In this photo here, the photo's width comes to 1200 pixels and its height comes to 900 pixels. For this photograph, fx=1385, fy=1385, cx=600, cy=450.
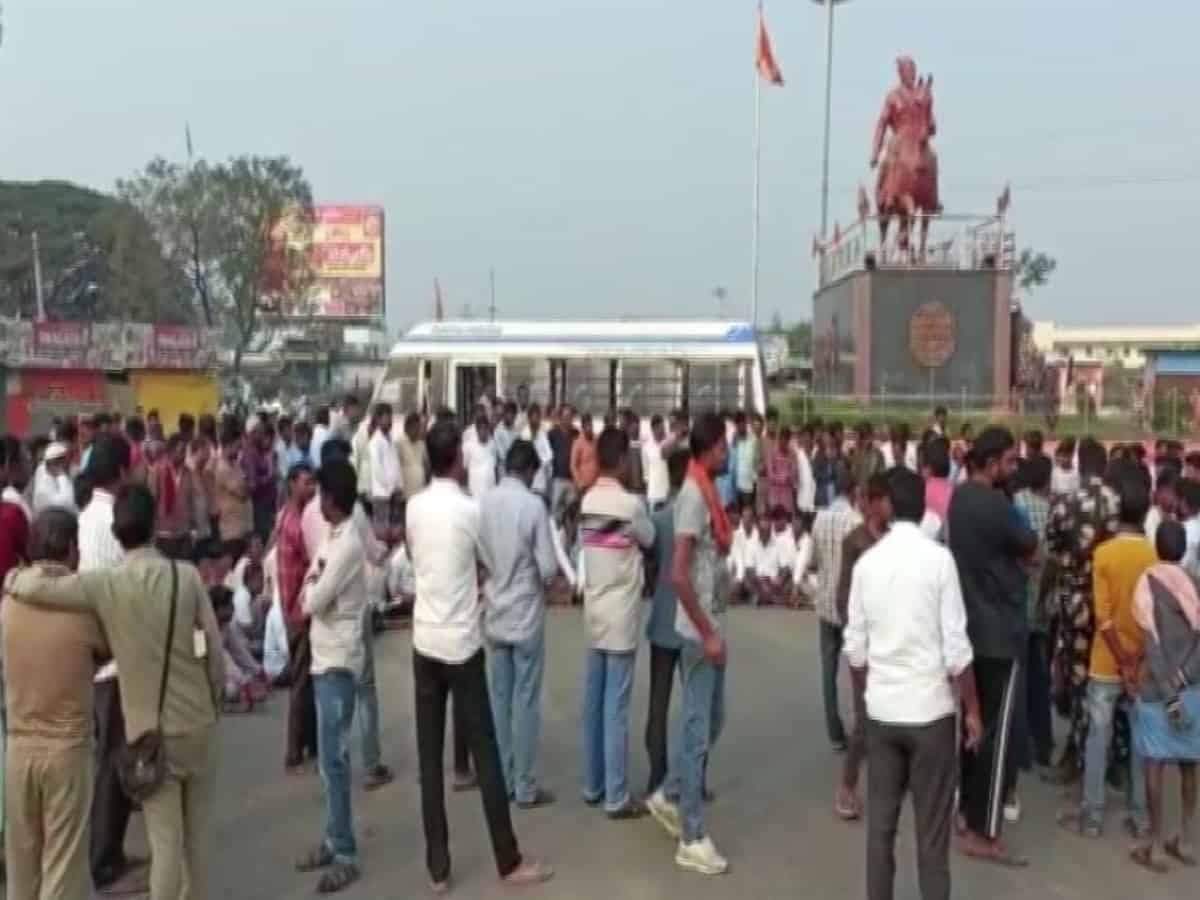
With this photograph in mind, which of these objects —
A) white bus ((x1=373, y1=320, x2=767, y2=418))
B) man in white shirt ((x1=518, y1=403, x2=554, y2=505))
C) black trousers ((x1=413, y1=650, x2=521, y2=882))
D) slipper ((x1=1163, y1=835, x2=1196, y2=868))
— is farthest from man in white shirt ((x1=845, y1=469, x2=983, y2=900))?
white bus ((x1=373, y1=320, x2=767, y2=418))

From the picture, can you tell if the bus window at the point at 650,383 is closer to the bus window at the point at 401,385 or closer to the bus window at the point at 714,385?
the bus window at the point at 714,385

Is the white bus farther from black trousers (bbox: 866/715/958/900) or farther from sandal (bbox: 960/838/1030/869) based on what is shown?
black trousers (bbox: 866/715/958/900)

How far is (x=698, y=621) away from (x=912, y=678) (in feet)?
3.91

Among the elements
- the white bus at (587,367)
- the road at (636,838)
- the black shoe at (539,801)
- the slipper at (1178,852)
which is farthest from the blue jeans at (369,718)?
the white bus at (587,367)

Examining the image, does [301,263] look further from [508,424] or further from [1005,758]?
[1005,758]

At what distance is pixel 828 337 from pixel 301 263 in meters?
20.4

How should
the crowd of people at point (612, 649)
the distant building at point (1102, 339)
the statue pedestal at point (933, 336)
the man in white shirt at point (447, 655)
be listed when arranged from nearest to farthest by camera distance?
the crowd of people at point (612, 649) < the man in white shirt at point (447, 655) < the statue pedestal at point (933, 336) < the distant building at point (1102, 339)

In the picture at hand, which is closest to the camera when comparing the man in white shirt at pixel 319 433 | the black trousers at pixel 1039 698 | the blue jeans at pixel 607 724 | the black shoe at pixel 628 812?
the blue jeans at pixel 607 724

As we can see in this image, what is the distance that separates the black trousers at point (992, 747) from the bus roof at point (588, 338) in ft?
42.1

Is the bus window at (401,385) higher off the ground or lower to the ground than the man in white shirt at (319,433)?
higher

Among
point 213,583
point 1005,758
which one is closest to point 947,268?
point 213,583

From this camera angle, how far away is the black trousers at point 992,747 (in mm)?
6148

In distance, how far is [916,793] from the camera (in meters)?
5.04

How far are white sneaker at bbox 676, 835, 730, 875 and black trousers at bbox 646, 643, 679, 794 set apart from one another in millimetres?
701
